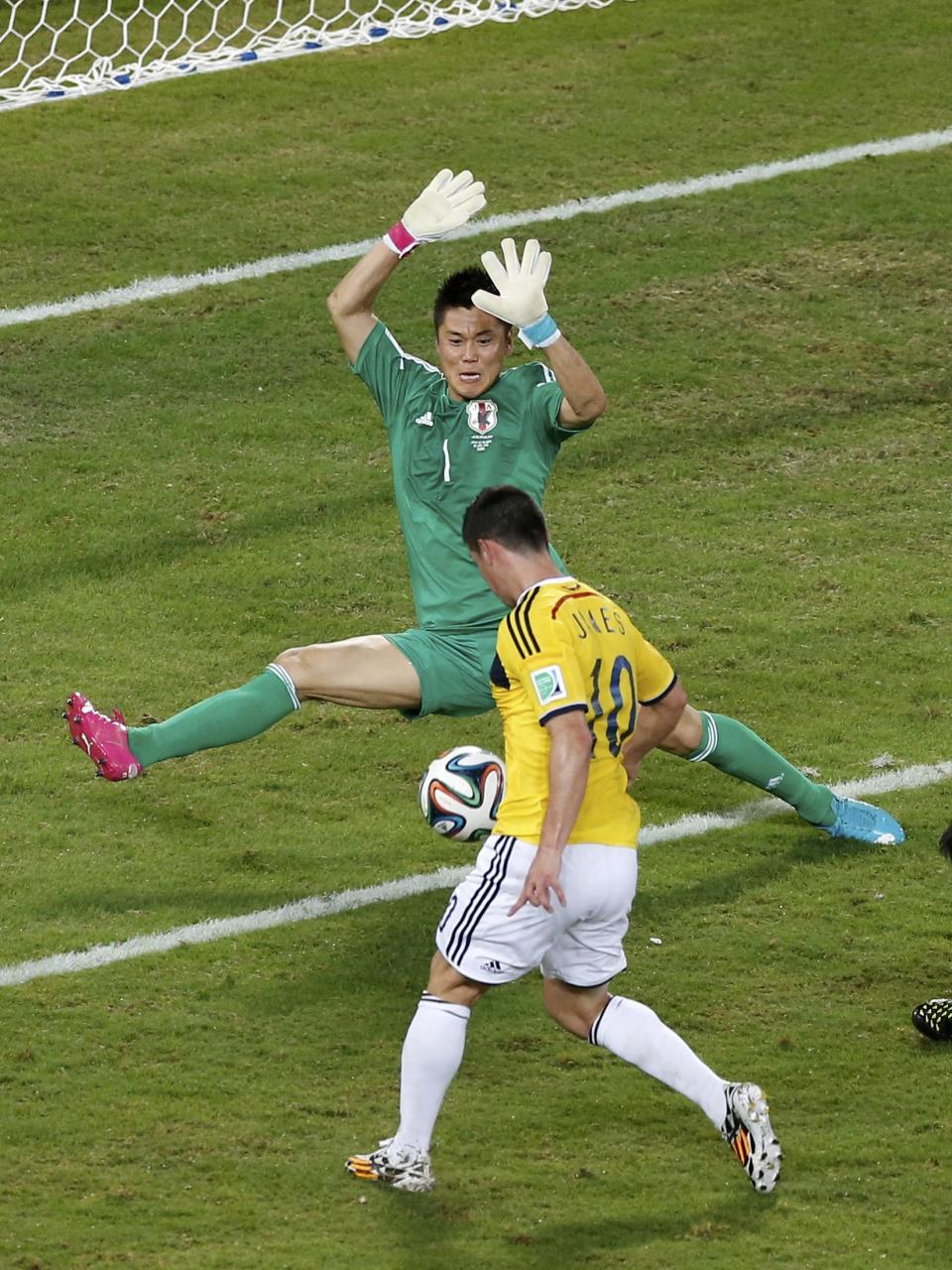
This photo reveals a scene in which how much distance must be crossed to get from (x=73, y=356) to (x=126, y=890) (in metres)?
4.43

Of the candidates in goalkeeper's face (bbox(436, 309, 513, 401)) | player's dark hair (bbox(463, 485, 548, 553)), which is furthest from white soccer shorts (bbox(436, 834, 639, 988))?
goalkeeper's face (bbox(436, 309, 513, 401))

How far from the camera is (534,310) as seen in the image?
6.23m

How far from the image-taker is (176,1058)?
233 inches

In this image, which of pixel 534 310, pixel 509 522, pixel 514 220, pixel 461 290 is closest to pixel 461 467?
pixel 461 290

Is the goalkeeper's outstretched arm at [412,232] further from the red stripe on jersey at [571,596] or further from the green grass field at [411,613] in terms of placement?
the red stripe on jersey at [571,596]

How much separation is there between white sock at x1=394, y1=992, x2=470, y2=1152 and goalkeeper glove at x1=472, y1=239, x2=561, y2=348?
1976 millimetres

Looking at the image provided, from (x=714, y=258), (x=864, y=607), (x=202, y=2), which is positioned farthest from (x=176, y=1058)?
(x=202, y=2)

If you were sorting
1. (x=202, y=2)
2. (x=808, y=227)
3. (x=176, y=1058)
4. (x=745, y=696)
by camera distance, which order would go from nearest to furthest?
1. (x=176, y=1058)
2. (x=745, y=696)
3. (x=808, y=227)
4. (x=202, y=2)

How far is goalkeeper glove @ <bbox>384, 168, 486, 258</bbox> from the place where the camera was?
6848 mm

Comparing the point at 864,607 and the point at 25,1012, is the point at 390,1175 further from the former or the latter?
the point at 864,607

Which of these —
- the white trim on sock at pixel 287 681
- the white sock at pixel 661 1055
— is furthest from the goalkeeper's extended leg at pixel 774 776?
the white sock at pixel 661 1055

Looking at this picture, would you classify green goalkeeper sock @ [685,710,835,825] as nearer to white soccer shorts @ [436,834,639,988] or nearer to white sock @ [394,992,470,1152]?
white soccer shorts @ [436,834,639,988]

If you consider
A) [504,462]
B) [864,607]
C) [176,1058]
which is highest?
[504,462]

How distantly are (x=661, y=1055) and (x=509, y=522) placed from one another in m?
1.30
